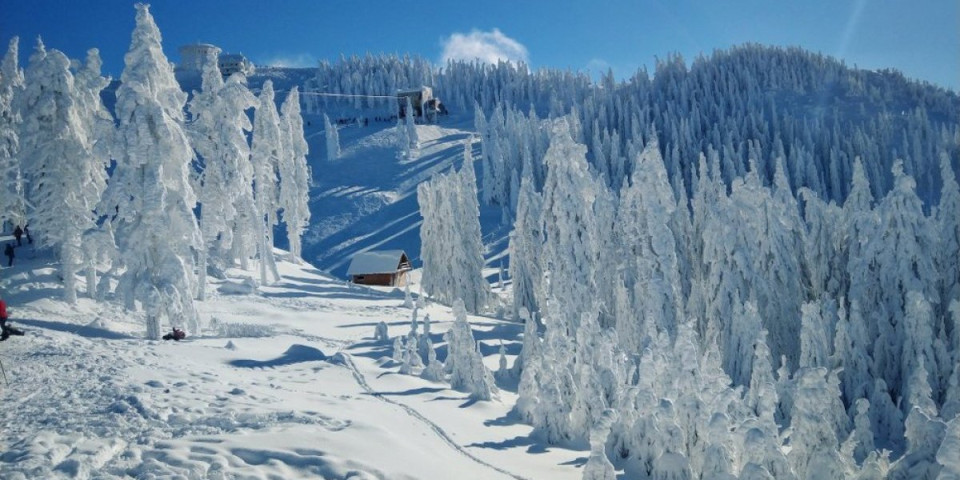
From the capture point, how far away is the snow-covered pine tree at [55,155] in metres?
24.9

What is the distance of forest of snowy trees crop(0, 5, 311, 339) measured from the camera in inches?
802

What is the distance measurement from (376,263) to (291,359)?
34.8 m

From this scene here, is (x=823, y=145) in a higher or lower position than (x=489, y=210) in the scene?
higher

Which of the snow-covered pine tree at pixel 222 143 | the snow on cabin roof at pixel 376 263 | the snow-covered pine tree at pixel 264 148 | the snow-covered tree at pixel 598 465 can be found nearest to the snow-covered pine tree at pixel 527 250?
the snow-covered pine tree at pixel 264 148

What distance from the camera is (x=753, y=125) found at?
4104 inches

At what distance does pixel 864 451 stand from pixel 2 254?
119ft

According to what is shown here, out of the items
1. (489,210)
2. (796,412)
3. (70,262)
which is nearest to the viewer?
(796,412)

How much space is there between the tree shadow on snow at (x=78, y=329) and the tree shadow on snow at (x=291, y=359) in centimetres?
467

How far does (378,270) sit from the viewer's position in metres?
53.3

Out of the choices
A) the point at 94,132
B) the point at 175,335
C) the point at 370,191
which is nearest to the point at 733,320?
the point at 175,335

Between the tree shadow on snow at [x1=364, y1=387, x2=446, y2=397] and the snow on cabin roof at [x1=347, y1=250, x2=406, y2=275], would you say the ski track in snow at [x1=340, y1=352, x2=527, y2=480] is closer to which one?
the tree shadow on snow at [x1=364, y1=387, x2=446, y2=397]

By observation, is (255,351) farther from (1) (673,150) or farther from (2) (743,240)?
(1) (673,150)

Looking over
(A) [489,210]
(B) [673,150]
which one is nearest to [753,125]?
(B) [673,150]

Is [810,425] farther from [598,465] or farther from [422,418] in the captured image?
[422,418]
